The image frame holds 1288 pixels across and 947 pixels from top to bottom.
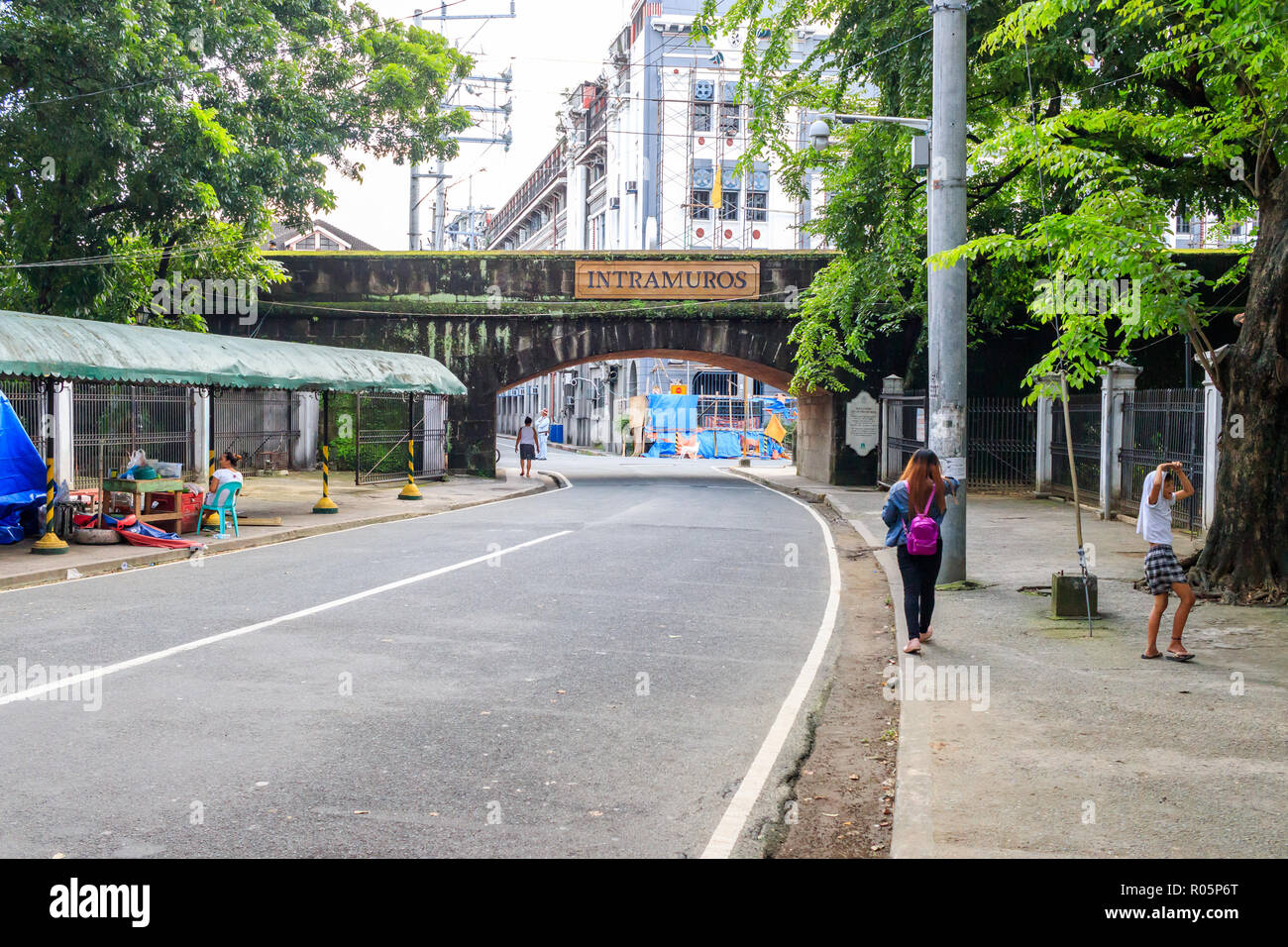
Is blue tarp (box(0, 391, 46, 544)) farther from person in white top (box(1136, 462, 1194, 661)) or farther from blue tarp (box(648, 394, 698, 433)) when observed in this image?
blue tarp (box(648, 394, 698, 433))

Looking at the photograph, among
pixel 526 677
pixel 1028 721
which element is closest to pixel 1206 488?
pixel 1028 721

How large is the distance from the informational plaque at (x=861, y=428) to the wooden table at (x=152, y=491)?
18496 mm

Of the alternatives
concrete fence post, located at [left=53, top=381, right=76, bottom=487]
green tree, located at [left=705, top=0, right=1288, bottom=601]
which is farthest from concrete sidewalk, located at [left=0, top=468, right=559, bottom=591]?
green tree, located at [left=705, top=0, right=1288, bottom=601]

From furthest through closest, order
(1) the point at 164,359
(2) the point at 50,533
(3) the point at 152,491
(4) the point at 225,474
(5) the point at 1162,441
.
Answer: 1. (5) the point at 1162,441
2. (4) the point at 225,474
3. (1) the point at 164,359
4. (3) the point at 152,491
5. (2) the point at 50,533

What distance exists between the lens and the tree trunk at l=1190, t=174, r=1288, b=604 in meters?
10.5

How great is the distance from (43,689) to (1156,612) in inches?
291

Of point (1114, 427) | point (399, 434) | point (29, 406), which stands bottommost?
point (399, 434)

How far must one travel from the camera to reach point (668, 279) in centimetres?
3206

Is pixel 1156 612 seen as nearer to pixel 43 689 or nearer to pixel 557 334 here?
pixel 43 689

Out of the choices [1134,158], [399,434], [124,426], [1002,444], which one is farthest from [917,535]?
[399,434]

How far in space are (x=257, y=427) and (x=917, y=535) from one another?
26.2 meters

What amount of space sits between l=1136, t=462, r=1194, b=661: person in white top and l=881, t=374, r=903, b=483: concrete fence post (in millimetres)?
20966

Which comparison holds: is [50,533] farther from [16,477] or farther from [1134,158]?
[1134,158]

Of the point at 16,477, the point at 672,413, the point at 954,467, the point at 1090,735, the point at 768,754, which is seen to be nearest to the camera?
the point at 768,754
